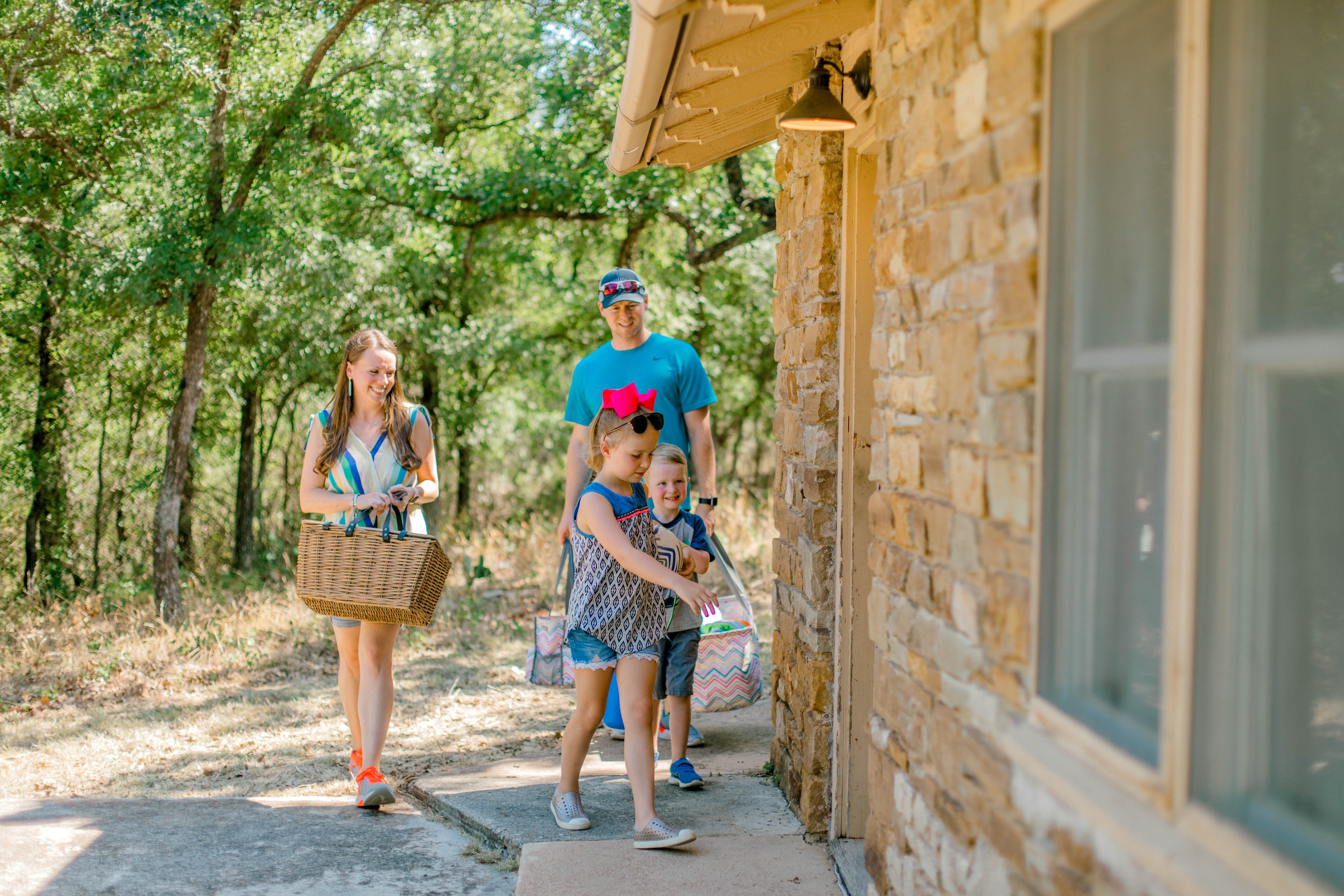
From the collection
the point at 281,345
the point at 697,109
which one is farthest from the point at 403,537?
the point at 281,345

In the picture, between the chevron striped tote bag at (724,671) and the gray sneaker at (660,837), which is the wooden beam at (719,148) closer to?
the chevron striped tote bag at (724,671)

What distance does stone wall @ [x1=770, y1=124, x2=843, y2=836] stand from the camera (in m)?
3.54

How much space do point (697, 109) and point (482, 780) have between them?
2.76 m

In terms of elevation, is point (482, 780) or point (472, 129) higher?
point (472, 129)

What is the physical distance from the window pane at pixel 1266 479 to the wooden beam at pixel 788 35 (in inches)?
63.3

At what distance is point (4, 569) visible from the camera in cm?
1118

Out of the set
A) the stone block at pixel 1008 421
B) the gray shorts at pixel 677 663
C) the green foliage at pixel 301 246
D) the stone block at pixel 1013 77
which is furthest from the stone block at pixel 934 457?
the green foliage at pixel 301 246

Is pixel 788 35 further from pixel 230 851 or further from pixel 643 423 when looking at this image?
pixel 230 851

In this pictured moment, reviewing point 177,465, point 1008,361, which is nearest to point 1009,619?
point 1008,361

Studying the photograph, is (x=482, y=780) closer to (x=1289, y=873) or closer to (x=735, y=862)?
(x=735, y=862)

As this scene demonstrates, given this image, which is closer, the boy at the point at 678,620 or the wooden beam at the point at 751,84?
the wooden beam at the point at 751,84

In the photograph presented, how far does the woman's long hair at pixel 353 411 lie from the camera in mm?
4008

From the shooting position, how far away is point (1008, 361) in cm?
194

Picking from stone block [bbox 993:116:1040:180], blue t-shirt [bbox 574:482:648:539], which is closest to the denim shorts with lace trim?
blue t-shirt [bbox 574:482:648:539]
